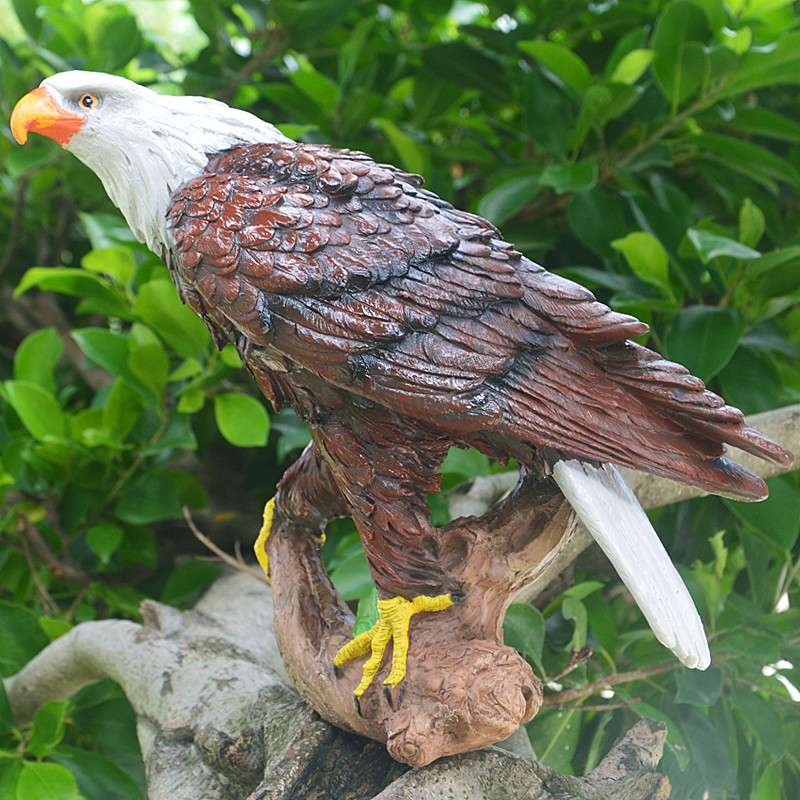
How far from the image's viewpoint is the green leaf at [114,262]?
1.18 m

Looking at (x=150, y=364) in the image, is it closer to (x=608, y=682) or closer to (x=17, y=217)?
(x=17, y=217)

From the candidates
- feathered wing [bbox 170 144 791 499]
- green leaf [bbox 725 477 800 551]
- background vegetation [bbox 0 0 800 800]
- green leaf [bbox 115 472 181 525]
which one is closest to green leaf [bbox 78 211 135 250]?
background vegetation [bbox 0 0 800 800]

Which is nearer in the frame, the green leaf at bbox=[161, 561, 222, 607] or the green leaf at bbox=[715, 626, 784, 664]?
the green leaf at bbox=[715, 626, 784, 664]

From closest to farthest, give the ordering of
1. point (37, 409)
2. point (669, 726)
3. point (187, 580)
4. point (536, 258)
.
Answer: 1. point (669, 726)
2. point (37, 409)
3. point (187, 580)
4. point (536, 258)

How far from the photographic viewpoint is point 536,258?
1376 millimetres

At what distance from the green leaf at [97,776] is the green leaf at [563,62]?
1.10 meters

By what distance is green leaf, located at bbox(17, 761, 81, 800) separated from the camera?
853 millimetres

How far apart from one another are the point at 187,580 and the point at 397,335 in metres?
0.82

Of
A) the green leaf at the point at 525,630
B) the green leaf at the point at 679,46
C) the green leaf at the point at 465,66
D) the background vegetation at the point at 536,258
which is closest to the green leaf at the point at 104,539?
the background vegetation at the point at 536,258

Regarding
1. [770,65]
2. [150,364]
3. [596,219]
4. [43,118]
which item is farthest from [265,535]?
[770,65]

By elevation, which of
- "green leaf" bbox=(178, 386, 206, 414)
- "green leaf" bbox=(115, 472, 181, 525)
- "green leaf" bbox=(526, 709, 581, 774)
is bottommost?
"green leaf" bbox=(115, 472, 181, 525)

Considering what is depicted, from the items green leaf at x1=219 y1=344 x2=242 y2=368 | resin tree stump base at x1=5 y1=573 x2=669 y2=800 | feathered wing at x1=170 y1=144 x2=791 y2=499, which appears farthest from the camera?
green leaf at x1=219 y1=344 x2=242 y2=368

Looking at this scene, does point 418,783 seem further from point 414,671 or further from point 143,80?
point 143,80

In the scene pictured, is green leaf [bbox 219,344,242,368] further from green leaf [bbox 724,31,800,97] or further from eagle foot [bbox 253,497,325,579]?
green leaf [bbox 724,31,800,97]
